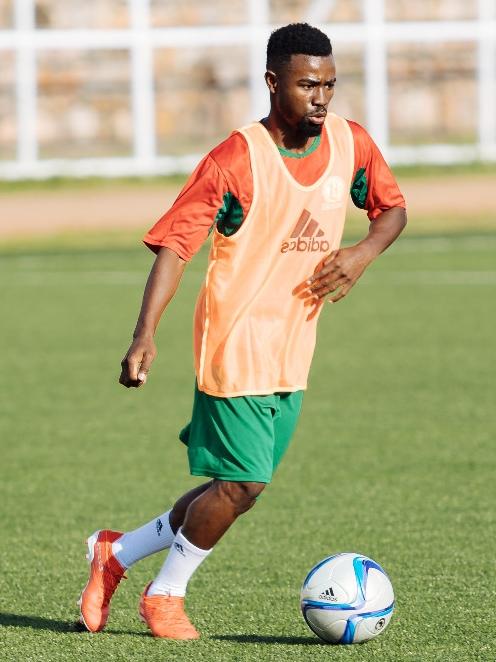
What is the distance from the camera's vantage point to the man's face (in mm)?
4742

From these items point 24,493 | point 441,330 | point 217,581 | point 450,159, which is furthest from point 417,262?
point 217,581

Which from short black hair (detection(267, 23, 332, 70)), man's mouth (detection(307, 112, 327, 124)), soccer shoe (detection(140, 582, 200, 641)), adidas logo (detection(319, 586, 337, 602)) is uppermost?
short black hair (detection(267, 23, 332, 70))

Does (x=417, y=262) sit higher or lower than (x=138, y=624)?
lower

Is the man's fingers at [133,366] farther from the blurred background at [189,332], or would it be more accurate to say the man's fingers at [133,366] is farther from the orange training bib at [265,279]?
the blurred background at [189,332]

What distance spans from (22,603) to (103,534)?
1.63ft

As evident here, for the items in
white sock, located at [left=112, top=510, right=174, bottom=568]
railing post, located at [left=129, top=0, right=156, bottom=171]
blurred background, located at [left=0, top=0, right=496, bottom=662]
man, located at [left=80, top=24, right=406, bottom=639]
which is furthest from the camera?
railing post, located at [left=129, top=0, right=156, bottom=171]

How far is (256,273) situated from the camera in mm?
4809

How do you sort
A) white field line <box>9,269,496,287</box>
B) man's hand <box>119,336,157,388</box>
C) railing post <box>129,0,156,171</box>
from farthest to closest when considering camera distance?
railing post <box>129,0,156,171</box> < white field line <box>9,269,496,287</box> < man's hand <box>119,336,157,388</box>

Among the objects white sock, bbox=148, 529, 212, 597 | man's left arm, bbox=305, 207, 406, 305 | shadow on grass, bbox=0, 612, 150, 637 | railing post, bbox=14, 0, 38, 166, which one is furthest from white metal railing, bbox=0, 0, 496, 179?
white sock, bbox=148, 529, 212, 597

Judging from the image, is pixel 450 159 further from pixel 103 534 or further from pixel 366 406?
pixel 103 534

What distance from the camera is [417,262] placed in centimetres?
1786

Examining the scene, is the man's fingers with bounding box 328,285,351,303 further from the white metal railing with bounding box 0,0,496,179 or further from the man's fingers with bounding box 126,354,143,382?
the white metal railing with bounding box 0,0,496,179

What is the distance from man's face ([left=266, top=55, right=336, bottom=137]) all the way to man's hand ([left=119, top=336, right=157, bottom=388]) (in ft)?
2.75

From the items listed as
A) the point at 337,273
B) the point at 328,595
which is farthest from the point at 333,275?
the point at 328,595
